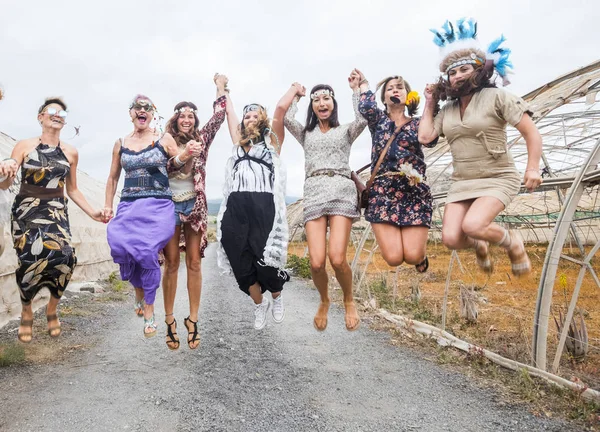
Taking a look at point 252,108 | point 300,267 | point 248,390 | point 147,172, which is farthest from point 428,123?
point 300,267

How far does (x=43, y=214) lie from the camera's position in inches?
183

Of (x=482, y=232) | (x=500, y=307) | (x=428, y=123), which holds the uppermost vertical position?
(x=428, y=123)

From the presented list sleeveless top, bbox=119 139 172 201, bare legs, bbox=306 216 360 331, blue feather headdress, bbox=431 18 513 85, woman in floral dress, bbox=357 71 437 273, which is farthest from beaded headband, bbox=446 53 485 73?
sleeveless top, bbox=119 139 172 201

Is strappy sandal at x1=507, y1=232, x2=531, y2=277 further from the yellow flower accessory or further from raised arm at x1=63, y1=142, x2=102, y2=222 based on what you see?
raised arm at x1=63, y1=142, x2=102, y2=222

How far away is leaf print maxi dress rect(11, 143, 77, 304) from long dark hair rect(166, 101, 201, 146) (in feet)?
3.97

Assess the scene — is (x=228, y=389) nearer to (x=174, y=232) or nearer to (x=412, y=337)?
(x=174, y=232)

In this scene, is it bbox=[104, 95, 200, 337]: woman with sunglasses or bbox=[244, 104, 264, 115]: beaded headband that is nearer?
bbox=[104, 95, 200, 337]: woman with sunglasses

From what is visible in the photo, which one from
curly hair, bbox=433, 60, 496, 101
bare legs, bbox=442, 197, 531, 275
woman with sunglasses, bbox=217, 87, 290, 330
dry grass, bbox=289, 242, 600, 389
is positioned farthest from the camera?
dry grass, bbox=289, 242, 600, 389

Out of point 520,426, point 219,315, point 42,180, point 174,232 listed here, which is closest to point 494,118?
point 174,232

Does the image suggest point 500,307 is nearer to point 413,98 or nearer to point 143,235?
point 413,98

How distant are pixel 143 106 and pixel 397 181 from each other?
268 centimetres

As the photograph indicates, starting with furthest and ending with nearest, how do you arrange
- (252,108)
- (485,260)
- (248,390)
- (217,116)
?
(248,390), (217,116), (252,108), (485,260)

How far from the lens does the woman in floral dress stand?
4.28m

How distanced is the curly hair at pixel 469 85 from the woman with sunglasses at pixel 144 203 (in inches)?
86.1
